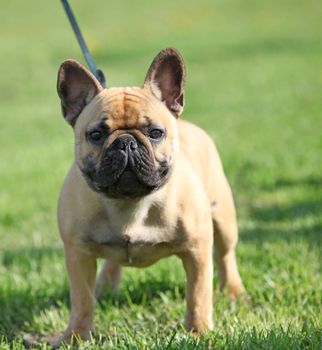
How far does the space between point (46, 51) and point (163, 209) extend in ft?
60.5

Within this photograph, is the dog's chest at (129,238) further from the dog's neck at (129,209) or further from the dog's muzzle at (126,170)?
the dog's muzzle at (126,170)

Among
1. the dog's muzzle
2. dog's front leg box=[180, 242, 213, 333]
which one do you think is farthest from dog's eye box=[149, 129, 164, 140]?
dog's front leg box=[180, 242, 213, 333]

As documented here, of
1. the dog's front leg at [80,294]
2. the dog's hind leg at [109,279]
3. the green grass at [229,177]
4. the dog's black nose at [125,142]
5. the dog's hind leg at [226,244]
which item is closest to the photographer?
the dog's black nose at [125,142]

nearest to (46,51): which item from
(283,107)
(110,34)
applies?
(110,34)

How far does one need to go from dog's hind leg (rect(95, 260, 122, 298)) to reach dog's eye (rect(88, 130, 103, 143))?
1.46 m

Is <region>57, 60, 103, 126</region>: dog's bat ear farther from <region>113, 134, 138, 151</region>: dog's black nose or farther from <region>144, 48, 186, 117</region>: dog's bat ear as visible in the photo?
<region>113, 134, 138, 151</region>: dog's black nose

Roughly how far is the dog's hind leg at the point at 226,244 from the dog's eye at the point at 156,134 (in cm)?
110

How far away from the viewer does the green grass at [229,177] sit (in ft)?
14.3

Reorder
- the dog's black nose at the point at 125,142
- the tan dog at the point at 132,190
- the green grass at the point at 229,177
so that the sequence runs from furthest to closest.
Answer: the green grass at the point at 229,177, the tan dog at the point at 132,190, the dog's black nose at the point at 125,142

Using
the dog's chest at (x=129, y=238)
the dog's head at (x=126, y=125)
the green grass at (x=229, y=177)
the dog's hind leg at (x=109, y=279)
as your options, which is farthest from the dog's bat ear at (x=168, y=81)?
the dog's hind leg at (x=109, y=279)

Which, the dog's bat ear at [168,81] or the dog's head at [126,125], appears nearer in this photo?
the dog's head at [126,125]

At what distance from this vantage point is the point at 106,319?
4.51m

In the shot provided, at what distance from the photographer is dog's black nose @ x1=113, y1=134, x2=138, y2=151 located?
3650 mm

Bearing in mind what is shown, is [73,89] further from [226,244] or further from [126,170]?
[226,244]
